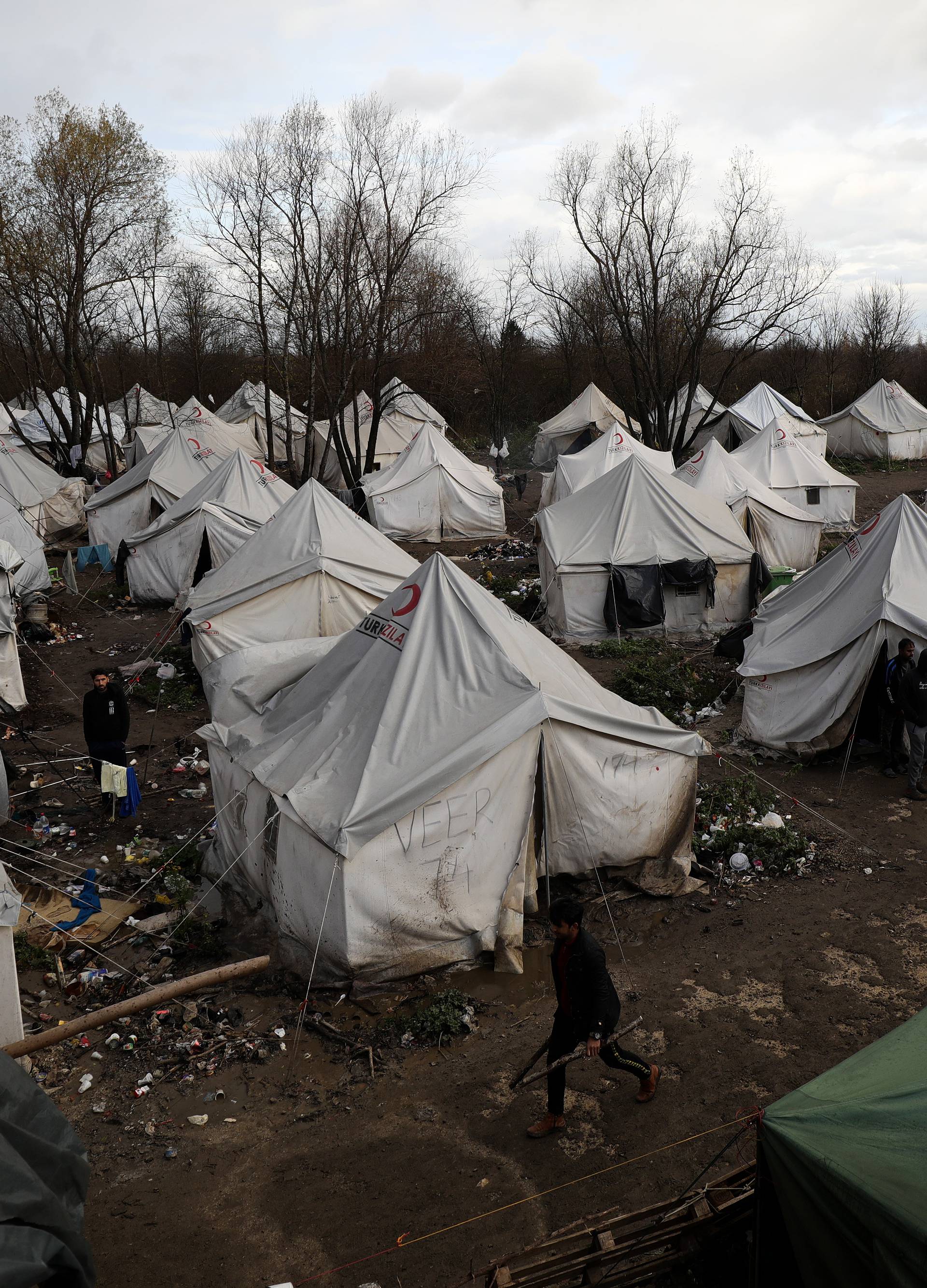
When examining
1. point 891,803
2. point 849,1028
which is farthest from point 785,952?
point 891,803

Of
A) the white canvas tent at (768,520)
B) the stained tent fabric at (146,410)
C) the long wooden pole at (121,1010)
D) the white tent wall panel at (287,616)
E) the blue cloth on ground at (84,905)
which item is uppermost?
the stained tent fabric at (146,410)

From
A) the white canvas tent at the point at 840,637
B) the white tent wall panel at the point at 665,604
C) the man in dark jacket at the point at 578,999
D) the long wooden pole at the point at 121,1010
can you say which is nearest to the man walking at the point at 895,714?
the white canvas tent at the point at 840,637

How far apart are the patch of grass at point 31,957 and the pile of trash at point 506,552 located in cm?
1593

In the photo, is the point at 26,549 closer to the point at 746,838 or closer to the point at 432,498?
the point at 432,498

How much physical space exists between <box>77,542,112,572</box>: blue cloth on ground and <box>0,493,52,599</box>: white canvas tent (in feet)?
6.76

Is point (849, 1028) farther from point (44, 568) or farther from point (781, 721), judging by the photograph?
point (44, 568)

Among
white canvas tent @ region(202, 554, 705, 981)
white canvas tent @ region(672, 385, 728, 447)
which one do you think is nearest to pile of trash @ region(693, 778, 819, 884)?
white canvas tent @ region(202, 554, 705, 981)

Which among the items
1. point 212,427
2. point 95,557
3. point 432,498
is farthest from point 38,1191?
point 212,427

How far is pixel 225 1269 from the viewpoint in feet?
15.0

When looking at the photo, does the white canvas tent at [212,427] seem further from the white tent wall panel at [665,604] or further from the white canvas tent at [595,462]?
the white tent wall panel at [665,604]

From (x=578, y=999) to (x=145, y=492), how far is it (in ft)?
65.0

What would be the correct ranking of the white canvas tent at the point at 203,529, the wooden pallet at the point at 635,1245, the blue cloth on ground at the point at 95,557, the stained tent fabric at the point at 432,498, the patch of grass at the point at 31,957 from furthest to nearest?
the stained tent fabric at the point at 432,498 < the blue cloth on ground at the point at 95,557 < the white canvas tent at the point at 203,529 < the patch of grass at the point at 31,957 < the wooden pallet at the point at 635,1245

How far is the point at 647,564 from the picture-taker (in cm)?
1588

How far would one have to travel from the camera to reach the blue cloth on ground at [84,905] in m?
7.73
